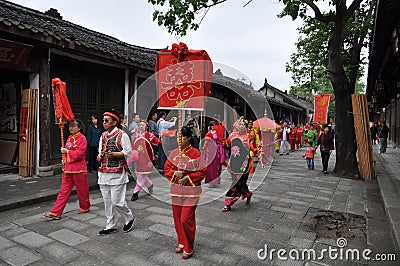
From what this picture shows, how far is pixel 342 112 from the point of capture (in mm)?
8773

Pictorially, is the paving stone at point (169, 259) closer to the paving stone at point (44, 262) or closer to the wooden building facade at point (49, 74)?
the paving stone at point (44, 262)

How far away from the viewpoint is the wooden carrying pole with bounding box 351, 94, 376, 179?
841 cm

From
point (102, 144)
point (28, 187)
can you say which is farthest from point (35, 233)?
point (28, 187)

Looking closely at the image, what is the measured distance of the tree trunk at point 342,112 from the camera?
855cm

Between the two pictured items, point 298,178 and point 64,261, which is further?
point 298,178

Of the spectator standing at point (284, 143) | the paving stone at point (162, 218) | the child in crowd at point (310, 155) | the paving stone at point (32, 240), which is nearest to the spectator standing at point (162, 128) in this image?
the paving stone at point (162, 218)

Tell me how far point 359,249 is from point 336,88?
617cm

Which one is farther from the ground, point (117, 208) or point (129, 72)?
point (129, 72)

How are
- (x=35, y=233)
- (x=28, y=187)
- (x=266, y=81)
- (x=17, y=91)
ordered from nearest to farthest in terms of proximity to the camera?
1. (x=35, y=233)
2. (x=28, y=187)
3. (x=17, y=91)
4. (x=266, y=81)

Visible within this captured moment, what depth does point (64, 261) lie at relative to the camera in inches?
127

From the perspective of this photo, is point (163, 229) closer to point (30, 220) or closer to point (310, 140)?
point (30, 220)

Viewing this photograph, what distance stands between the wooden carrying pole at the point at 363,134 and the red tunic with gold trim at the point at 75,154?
24.7 feet

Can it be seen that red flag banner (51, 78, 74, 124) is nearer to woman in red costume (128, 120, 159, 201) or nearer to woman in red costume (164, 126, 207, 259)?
woman in red costume (128, 120, 159, 201)

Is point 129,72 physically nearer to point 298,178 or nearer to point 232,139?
point 232,139
